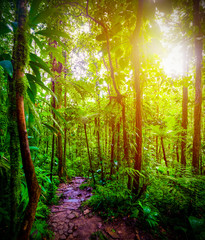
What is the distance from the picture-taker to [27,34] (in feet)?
3.51

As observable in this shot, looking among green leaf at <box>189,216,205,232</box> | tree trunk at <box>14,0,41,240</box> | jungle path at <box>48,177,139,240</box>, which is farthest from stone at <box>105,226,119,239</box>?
tree trunk at <box>14,0,41,240</box>

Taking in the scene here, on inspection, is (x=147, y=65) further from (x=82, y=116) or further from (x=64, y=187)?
(x=64, y=187)

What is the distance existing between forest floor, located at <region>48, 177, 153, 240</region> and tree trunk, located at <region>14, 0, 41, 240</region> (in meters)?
2.18

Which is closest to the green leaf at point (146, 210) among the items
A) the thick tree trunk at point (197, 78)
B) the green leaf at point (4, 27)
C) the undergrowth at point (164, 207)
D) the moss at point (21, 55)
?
the undergrowth at point (164, 207)

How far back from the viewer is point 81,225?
2.73 meters

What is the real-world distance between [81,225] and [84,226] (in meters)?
0.09

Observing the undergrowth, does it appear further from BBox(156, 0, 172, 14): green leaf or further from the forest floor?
BBox(156, 0, 172, 14): green leaf

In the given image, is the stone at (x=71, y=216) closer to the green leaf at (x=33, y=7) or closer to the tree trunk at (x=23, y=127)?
the tree trunk at (x=23, y=127)

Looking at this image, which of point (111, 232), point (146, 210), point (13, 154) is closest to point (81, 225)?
point (111, 232)

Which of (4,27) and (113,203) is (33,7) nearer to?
(4,27)

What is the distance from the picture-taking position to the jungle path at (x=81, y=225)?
2.42 metres

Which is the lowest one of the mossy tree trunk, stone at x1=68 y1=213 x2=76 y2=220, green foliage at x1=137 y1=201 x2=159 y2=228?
stone at x1=68 y1=213 x2=76 y2=220

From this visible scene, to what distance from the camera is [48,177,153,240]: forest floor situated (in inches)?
94.7

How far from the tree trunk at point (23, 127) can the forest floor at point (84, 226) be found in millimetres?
2179
